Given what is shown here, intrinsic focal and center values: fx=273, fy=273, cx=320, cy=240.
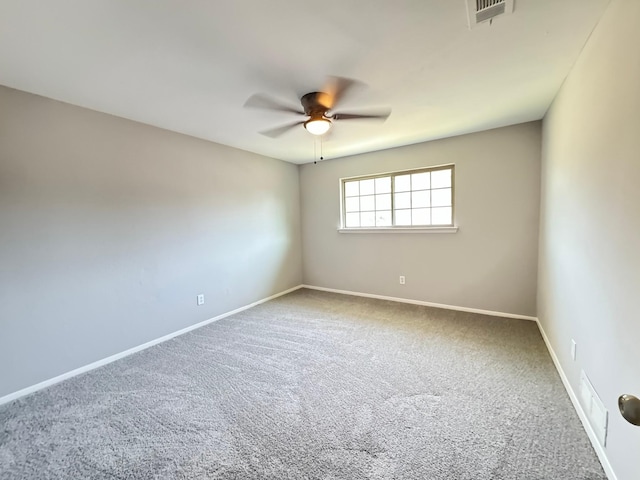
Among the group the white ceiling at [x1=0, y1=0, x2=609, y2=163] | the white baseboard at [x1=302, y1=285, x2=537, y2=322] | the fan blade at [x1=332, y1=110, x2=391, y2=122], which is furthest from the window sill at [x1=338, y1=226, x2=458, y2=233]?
the fan blade at [x1=332, y1=110, x2=391, y2=122]

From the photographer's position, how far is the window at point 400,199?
373cm

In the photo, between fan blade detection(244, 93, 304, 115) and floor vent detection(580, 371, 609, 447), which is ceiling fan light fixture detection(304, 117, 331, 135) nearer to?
fan blade detection(244, 93, 304, 115)

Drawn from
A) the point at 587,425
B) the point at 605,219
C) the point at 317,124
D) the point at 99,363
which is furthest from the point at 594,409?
the point at 99,363

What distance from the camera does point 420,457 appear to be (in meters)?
1.44

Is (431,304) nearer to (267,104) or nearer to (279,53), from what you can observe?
(267,104)

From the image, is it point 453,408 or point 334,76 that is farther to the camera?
point 334,76

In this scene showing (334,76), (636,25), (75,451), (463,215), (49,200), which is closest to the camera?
(636,25)

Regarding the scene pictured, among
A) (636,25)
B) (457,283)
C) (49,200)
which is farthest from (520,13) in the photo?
(49,200)

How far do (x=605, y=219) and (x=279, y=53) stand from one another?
6.66 ft

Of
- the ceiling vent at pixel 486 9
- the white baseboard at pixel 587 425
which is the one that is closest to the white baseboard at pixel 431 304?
the white baseboard at pixel 587 425

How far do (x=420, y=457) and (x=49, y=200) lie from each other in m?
3.20

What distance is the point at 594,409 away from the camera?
58.9 inches

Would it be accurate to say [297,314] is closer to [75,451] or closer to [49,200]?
[75,451]

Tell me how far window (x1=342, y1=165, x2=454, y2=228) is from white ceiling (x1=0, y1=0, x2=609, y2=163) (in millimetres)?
1224
